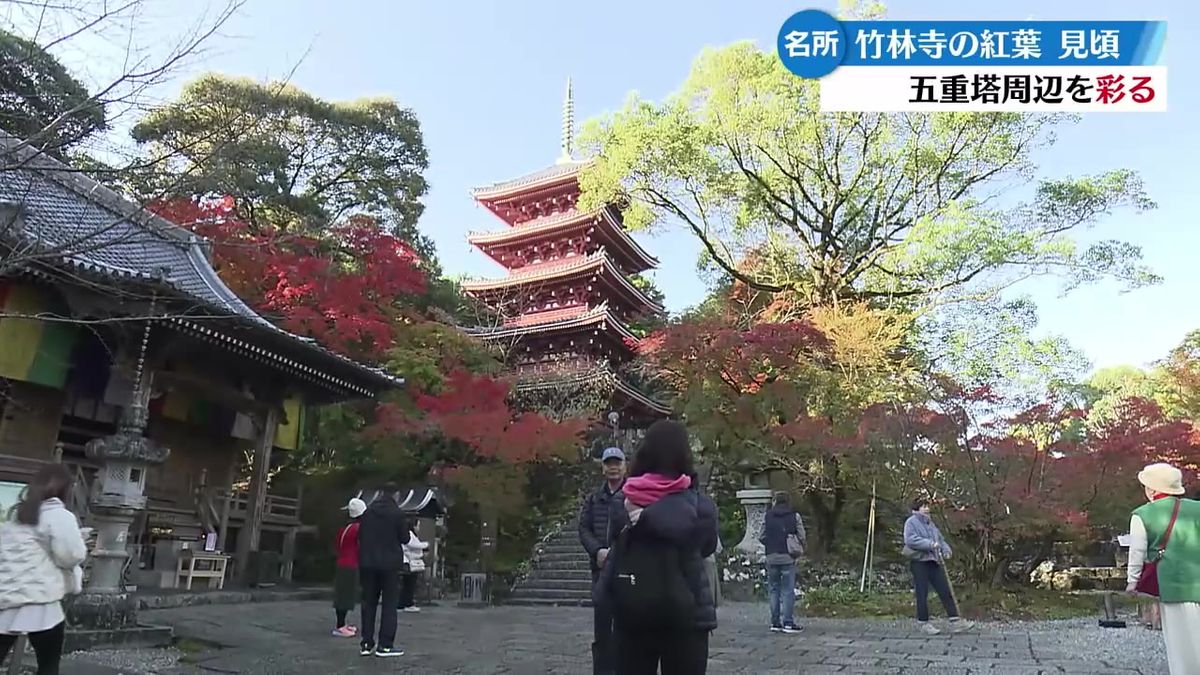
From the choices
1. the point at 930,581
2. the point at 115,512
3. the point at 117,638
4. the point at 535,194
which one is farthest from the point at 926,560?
the point at 535,194

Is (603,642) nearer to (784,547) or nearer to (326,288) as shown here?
(784,547)

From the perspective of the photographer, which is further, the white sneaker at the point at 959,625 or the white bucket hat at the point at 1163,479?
the white sneaker at the point at 959,625

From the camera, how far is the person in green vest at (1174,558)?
158 inches

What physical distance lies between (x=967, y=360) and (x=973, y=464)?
21.9ft

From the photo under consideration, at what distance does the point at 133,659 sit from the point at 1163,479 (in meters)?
6.85

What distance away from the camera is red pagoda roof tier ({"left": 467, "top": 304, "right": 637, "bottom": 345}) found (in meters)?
23.5

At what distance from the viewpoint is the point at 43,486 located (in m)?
3.99

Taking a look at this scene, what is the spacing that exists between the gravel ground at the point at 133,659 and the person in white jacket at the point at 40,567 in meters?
1.61

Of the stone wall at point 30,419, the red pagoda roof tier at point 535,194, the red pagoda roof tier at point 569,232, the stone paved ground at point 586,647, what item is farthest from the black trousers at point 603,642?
the red pagoda roof tier at point 535,194

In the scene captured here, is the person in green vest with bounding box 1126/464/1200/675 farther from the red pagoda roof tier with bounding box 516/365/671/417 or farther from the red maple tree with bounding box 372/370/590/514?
the red pagoda roof tier with bounding box 516/365/671/417

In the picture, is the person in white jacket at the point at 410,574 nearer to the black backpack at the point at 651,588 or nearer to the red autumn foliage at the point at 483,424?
the red autumn foliage at the point at 483,424

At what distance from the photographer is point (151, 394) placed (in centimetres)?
1020

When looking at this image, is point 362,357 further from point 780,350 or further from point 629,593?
point 629,593

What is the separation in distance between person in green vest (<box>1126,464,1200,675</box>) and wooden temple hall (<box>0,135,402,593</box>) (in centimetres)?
679
